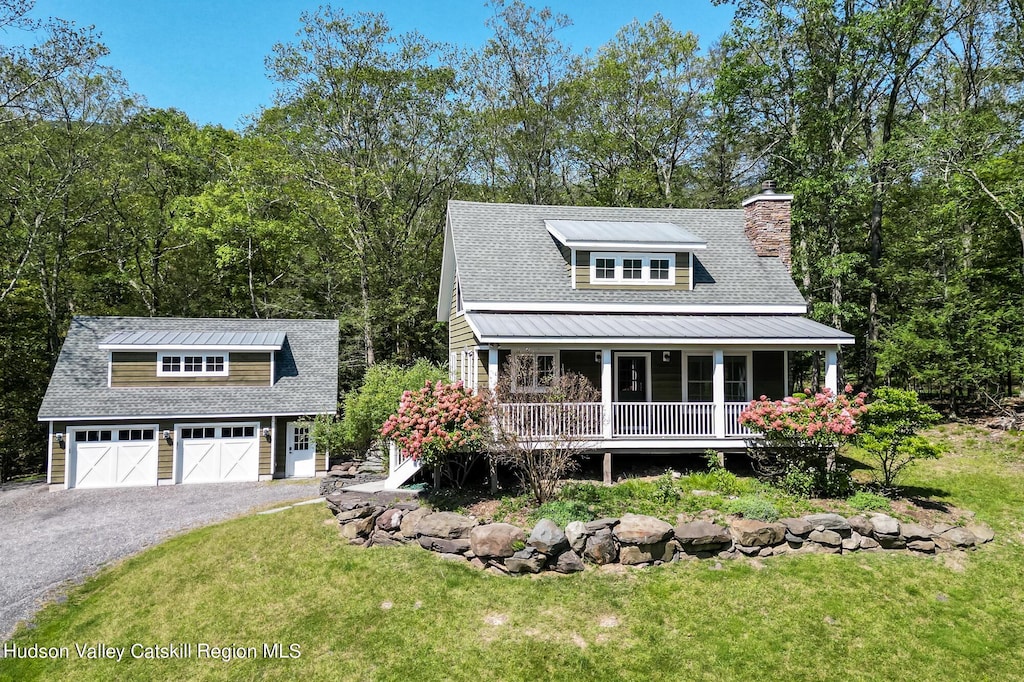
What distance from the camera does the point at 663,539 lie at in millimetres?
8703

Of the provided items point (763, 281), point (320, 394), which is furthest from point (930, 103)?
point (320, 394)

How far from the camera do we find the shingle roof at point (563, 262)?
15.3m

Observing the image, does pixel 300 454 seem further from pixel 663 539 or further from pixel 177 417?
pixel 663 539

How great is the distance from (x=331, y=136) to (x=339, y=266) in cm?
651

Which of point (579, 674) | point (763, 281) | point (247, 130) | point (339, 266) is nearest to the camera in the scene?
point (579, 674)

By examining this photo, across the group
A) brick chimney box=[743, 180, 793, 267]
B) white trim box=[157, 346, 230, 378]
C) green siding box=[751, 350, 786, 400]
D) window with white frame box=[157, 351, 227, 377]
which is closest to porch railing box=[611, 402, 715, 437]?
green siding box=[751, 350, 786, 400]

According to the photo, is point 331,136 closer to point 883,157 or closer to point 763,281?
point 763,281

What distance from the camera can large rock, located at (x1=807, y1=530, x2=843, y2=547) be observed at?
29.1ft

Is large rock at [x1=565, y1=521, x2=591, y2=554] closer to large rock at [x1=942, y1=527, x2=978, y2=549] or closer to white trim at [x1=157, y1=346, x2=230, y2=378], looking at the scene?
large rock at [x1=942, y1=527, x2=978, y2=549]

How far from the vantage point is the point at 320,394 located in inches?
699

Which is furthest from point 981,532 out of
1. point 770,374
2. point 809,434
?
point 770,374

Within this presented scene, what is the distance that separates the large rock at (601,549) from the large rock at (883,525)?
14.8 ft

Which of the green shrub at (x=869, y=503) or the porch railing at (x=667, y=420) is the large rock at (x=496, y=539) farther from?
the green shrub at (x=869, y=503)

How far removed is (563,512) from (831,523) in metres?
4.57
